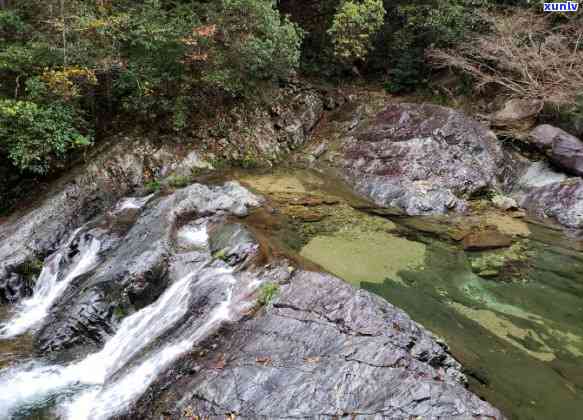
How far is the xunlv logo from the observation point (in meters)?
11.7

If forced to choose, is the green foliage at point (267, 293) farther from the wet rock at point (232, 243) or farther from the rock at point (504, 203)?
the rock at point (504, 203)

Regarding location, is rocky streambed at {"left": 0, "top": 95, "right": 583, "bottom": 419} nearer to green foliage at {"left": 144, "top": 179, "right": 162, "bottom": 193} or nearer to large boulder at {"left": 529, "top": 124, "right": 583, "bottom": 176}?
green foliage at {"left": 144, "top": 179, "right": 162, "bottom": 193}

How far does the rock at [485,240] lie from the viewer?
27.0 feet

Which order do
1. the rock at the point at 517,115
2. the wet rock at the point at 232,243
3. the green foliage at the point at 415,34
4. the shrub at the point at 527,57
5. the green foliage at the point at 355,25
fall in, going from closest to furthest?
the wet rock at the point at 232,243
the shrub at the point at 527,57
the rock at the point at 517,115
the green foliage at the point at 415,34
the green foliage at the point at 355,25

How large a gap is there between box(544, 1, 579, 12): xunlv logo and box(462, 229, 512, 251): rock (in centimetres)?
736

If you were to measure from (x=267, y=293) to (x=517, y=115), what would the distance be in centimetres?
1019

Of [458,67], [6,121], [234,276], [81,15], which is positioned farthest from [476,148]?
[6,121]

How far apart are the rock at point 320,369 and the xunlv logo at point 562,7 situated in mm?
11057

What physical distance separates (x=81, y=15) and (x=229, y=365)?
33.9 ft

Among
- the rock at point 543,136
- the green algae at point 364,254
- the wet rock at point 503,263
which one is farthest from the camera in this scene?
the rock at point 543,136

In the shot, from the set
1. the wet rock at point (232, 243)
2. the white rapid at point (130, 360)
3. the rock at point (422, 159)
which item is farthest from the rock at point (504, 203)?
the white rapid at point (130, 360)

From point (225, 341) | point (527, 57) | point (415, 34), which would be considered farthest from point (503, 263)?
point (415, 34)

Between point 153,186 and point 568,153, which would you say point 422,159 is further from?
point 153,186

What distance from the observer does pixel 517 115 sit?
12352 millimetres
